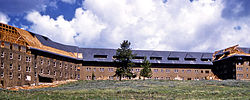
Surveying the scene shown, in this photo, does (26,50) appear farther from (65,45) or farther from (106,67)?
(106,67)

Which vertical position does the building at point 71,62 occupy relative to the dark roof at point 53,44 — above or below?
below

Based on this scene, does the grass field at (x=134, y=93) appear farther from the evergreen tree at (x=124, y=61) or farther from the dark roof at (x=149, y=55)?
the dark roof at (x=149, y=55)

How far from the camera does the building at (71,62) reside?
5653 centimetres

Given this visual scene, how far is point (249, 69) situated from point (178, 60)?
19977mm

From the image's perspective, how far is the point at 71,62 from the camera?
78.1m

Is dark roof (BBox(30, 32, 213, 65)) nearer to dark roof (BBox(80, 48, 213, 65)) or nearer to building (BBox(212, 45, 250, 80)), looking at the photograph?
dark roof (BBox(80, 48, 213, 65))

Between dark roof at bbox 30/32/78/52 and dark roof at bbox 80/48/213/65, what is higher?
dark roof at bbox 30/32/78/52

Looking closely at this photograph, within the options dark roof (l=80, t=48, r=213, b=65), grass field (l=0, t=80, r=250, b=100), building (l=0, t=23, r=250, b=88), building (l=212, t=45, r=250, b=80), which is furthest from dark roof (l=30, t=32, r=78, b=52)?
building (l=212, t=45, r=250, b=80)

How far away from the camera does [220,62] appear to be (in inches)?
3290

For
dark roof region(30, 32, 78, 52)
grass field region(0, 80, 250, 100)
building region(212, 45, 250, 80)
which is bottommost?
grass field region(0, 80, 250, 100)

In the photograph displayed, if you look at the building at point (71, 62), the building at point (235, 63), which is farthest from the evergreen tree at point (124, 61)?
the building at point (235, 63)

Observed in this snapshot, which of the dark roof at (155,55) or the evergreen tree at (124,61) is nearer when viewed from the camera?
the evergreen tree at (124,61)

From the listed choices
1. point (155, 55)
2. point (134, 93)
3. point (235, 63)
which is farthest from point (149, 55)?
point (134, 93)

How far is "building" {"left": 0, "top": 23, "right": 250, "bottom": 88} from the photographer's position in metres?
56.5
